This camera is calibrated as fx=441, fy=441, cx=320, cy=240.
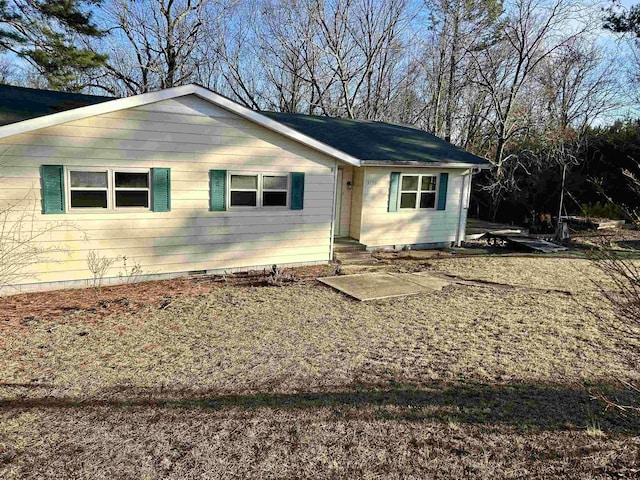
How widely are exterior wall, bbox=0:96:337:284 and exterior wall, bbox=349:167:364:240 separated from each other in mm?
1694

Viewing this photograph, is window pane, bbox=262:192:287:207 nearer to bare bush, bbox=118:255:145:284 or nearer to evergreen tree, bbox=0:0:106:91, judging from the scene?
bare bush, bbox=118:255:145:284

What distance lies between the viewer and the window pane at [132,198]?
8352 mm

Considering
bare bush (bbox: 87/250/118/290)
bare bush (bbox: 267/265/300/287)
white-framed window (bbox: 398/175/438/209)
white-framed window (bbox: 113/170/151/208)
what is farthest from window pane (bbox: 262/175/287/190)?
white-framed window (bbox: 398/175/438/209)

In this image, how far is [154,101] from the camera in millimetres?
8148

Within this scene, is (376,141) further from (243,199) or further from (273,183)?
(243,199)

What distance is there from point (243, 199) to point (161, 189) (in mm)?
1764

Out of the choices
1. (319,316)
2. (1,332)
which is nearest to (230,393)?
(319,316)

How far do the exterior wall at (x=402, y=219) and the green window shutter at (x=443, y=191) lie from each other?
13cm

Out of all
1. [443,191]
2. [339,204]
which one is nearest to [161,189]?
[339,204]

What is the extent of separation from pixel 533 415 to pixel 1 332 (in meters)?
6.49

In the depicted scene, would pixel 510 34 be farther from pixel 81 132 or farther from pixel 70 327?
pixel 70 327

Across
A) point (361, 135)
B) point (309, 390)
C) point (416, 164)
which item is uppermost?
point (361, 135)

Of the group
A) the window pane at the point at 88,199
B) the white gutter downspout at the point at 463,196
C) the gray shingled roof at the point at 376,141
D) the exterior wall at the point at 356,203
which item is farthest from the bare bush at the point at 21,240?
the white gutter downspout at the point at 463,196

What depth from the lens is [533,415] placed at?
4.03 m
